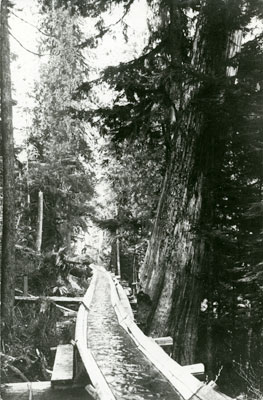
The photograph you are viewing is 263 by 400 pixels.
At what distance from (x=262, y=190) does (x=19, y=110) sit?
58.7 ft

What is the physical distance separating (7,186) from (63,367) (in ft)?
18.9

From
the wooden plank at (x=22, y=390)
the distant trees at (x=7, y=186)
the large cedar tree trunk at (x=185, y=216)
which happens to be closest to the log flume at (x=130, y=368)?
the wooden plank at (x=22, y=390)

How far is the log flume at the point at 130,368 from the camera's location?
13.5 ft

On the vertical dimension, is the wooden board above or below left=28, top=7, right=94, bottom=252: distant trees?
below

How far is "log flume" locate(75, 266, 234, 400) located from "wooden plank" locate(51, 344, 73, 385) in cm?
40

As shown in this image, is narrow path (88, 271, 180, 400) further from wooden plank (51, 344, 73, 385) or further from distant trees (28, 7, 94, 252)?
distant trees (28, 7, 94, 252)

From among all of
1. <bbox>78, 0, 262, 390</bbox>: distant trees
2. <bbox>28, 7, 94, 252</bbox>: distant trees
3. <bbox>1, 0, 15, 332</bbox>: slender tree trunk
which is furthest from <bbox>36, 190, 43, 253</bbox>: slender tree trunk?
<bbox>78, 0, 262, 390</bbox>: distant trees

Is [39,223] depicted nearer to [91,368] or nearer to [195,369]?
[91,368]

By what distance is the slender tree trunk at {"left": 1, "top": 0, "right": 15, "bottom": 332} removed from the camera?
9.84 meters

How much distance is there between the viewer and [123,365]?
17.7 ft

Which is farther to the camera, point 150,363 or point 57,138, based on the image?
point 57,138

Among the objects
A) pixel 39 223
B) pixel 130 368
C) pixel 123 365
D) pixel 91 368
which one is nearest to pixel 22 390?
pixel 91 368

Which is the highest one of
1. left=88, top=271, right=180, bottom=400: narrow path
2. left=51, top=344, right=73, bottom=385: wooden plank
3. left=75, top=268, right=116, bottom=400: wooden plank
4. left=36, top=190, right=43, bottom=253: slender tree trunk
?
left=36, top=190, right=43, bottom=253: slender tree trunk

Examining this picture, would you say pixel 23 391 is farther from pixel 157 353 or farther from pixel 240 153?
pixel 240 153
